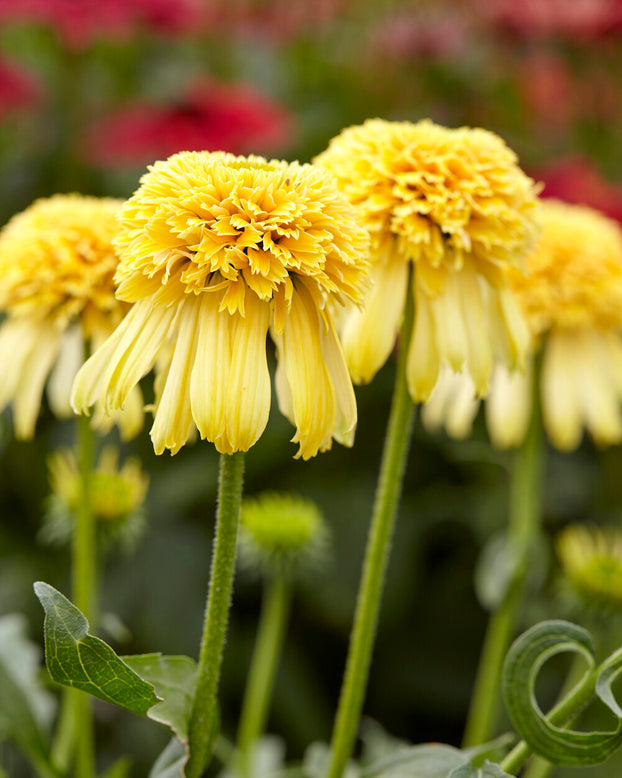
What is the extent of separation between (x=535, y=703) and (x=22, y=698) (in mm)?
330

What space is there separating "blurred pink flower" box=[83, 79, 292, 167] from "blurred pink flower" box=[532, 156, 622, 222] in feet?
1.27

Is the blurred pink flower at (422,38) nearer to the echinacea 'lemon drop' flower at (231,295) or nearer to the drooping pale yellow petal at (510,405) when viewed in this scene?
the drooping pale yellow petal at (510,405)

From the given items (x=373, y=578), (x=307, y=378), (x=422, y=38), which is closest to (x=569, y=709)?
(x=373, y=578)

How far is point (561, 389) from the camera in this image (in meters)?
0.78

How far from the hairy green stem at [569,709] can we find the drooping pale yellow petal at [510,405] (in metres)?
0.31

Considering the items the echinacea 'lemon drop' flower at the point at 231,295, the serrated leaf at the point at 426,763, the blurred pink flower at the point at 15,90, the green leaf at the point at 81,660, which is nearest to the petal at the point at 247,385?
the echinacea 'lemon drop' flower at the point at 231,295

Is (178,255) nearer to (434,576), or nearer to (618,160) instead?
(434,576)

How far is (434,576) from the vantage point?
4.12ft

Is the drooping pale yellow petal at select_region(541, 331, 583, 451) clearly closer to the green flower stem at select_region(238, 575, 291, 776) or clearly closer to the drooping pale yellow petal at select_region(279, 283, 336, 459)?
the green flower stem at select_region(238, 575, 291, 776)

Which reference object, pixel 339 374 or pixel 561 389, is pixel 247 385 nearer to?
pixel 339 374

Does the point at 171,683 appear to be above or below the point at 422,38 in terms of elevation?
below

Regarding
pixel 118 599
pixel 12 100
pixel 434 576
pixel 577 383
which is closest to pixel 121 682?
pixel 577 383

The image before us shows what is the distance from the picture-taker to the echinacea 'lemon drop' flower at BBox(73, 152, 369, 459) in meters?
0.41

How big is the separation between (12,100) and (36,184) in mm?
146
